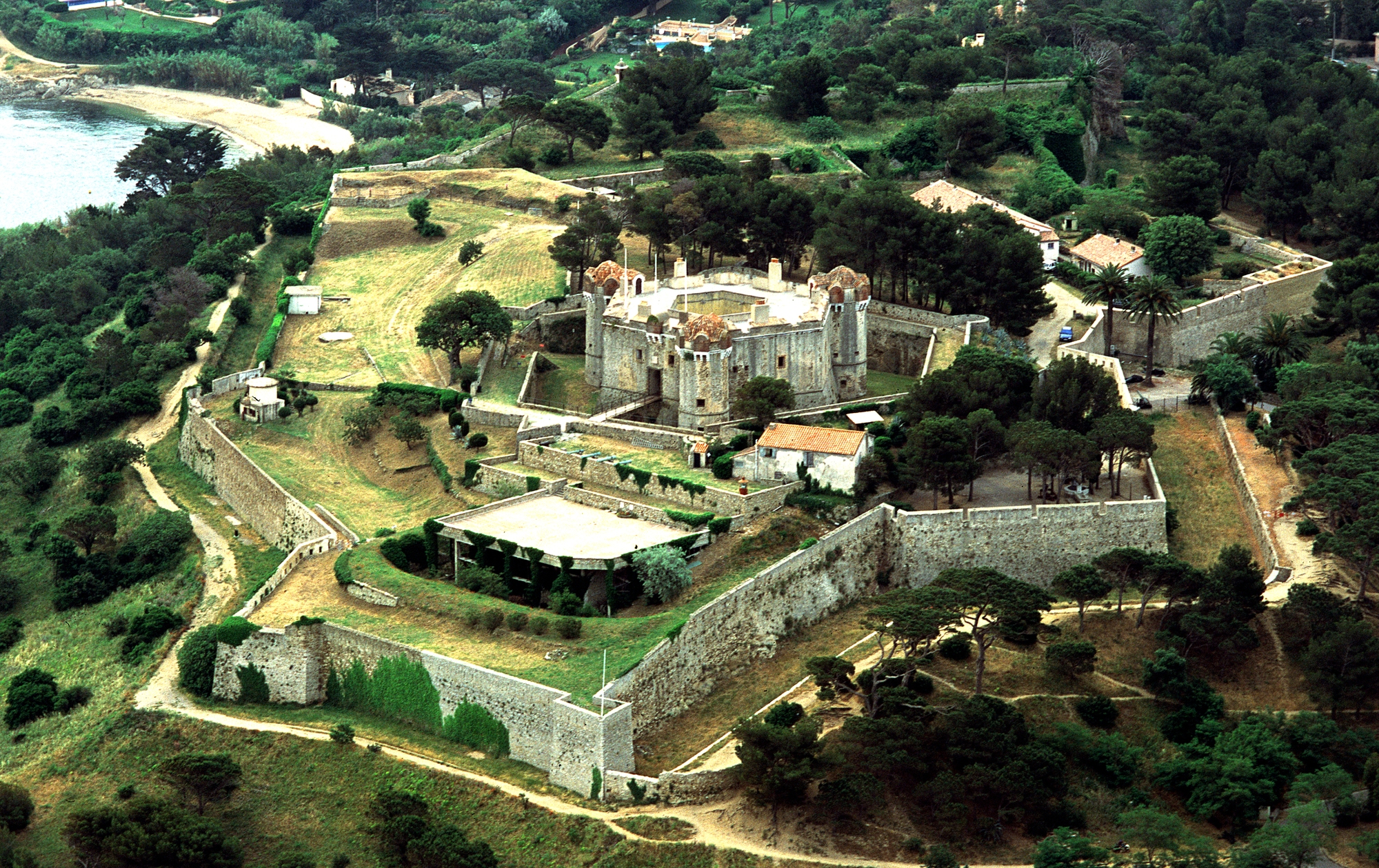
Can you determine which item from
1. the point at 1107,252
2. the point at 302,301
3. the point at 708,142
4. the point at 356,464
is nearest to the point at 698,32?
the point at 708,142

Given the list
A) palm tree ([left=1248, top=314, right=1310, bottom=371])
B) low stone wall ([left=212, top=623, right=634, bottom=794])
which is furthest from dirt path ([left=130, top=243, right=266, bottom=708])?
palm tree ([left=1248, top=314, right=1310, bottom=371])

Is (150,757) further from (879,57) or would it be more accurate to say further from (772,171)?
(879,57)

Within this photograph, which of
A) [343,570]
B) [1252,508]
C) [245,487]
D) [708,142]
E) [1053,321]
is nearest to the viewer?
[343,570]

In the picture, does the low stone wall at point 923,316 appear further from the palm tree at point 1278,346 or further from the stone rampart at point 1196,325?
the palm tree at point 1278,346

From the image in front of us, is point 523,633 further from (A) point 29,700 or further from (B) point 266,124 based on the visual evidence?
(B) point 266,124

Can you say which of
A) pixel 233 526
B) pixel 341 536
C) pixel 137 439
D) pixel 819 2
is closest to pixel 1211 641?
pixel 341 536

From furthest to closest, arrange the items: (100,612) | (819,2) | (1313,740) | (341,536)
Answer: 1. (819,2)
2. (100,612)
3. (341,536)
4. (1313,740)

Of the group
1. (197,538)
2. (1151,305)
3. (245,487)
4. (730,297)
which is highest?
(730,297)
